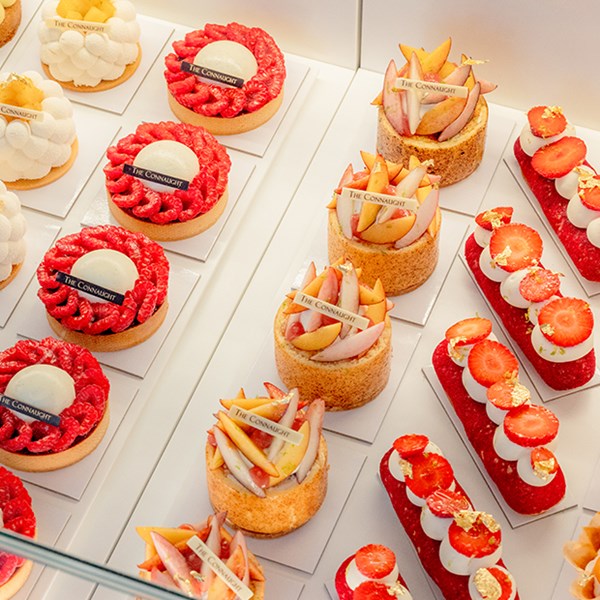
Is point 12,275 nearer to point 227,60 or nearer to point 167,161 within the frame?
point 167,161

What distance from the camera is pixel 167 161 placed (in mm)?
3566

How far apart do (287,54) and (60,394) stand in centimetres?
163

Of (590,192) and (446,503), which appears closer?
(446,503)

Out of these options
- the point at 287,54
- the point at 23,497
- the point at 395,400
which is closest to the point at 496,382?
the point at 395,400

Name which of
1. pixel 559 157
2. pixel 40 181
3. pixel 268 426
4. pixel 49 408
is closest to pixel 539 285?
pixel 559 157

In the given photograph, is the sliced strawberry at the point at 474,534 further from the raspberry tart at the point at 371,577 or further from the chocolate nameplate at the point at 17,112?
the chocolate nameplate at the point at 17,112

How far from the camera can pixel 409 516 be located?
2.96 m

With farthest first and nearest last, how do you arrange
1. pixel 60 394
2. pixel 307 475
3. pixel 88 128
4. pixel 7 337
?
pixel 88 128
pixel 7 337
pixel 60 394
pixel 307 475

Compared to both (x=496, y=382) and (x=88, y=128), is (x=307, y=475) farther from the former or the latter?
(x=88, y=128)

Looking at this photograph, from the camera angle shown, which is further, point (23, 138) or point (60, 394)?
point (23, 138)

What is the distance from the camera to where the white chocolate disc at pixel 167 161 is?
3566 mm

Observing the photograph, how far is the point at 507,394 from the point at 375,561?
1.96 ft

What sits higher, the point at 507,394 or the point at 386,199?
the point at 386,199

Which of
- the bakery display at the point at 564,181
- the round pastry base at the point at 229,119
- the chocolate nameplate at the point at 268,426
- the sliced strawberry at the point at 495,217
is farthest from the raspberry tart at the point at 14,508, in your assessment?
the bakery display at the point at 564,181
